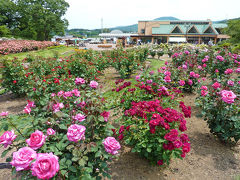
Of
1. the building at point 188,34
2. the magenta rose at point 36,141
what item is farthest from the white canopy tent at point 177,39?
the magenta rose at point 36,141

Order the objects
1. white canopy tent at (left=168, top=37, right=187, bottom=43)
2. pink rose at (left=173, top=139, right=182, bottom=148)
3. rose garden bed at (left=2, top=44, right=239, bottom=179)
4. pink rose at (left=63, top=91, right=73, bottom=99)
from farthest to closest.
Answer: white canopy tent at (left=168, top=37, right=187, bottom=43)
pink rose at (left=63, top=91, right=73, bottom=99)
pink rose at (left=173, top=139, right=182, bottom=148)
rose garden bed at (left=2, top=44, right=239, bottom=179)

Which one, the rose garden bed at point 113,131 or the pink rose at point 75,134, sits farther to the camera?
the rose garden bed at point 113,131

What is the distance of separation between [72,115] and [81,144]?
57 centimetres

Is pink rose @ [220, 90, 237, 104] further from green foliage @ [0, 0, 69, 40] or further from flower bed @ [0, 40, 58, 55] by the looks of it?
green foliage @ [0, 0, 69, 40]

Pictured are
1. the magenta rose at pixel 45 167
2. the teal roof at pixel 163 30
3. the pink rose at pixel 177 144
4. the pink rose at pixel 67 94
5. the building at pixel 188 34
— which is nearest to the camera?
the magenta rose at pixel 45 167

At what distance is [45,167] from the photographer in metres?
1.13

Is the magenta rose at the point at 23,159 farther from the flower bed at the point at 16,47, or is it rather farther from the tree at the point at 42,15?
the tree at the point at 42,15

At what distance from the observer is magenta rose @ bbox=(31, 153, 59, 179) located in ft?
3.68

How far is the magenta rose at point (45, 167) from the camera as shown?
1121 mm

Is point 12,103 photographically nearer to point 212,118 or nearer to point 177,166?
point 177,166

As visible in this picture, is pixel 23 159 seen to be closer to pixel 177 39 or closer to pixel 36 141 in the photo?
pixel 36 141

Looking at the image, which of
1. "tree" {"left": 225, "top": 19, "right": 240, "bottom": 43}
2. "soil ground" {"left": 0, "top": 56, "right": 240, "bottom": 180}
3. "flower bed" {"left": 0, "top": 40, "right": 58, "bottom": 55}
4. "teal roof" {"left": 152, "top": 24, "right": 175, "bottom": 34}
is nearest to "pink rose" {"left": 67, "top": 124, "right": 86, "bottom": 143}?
"soil ground" {"left": 0, "top": 56, "right": 240, "bottom": 180}

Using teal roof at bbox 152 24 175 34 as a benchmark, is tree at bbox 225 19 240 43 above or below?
below

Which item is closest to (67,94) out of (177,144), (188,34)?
(177,144)
